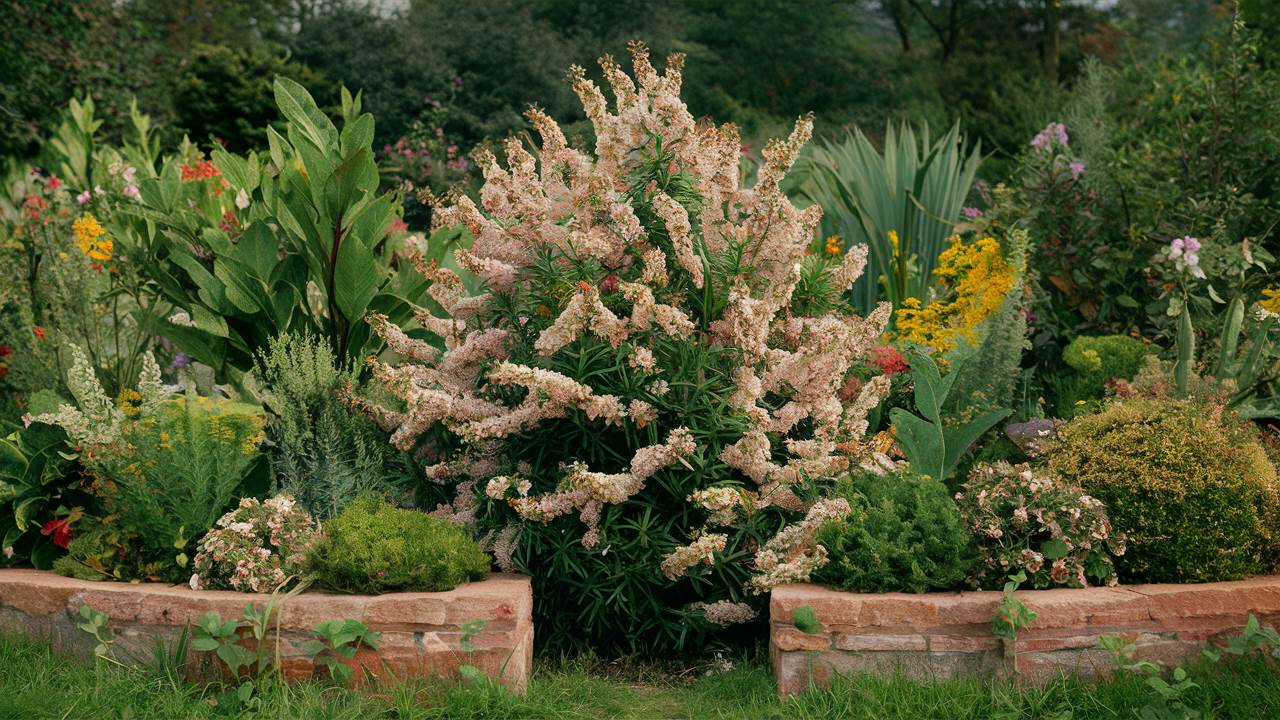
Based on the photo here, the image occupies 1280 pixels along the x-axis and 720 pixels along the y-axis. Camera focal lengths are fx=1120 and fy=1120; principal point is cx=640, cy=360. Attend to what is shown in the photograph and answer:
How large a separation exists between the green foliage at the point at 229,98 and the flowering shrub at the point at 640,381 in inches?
477

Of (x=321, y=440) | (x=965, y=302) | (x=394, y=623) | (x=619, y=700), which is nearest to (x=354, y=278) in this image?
(x=321, y=440)

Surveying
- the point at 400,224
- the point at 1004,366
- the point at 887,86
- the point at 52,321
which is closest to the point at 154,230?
the point at 52,321

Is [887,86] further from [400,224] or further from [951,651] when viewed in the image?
[951,651]

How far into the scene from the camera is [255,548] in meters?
3.89

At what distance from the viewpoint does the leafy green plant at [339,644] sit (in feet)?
11.5

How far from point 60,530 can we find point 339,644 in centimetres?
151

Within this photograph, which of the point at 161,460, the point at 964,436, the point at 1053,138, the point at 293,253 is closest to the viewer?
the point at 161,460

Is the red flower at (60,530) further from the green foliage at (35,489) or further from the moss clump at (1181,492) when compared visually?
the moss clump at (1181,492)

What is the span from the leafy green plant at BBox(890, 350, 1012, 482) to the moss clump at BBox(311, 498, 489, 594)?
5.94 feet

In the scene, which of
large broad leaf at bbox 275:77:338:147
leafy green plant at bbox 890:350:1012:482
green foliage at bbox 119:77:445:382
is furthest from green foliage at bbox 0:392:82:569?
leafy green plant at bbox 890:350:1012:482

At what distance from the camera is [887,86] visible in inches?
1032

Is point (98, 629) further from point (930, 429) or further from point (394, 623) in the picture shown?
point (930, 429)

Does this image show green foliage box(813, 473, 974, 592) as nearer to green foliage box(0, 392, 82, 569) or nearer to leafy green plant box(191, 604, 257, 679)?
leafy green plant box(191, 604, 257, 679)

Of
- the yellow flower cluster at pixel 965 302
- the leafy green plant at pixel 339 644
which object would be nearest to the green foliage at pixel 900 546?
the leafy green plant at pixel 339 644
